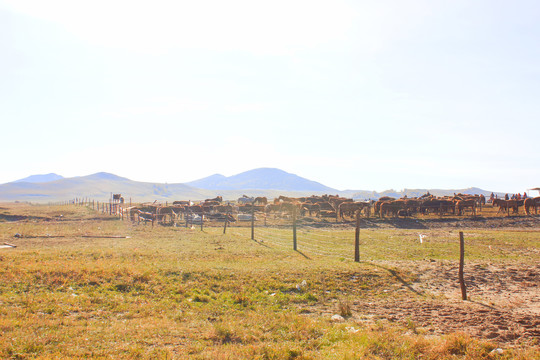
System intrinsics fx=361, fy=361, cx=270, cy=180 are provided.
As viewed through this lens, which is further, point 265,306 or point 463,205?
point 463,205

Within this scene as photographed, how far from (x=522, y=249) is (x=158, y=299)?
1993cm

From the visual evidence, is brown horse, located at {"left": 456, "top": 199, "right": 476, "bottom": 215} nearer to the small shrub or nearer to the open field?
the open field

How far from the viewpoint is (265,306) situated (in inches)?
397

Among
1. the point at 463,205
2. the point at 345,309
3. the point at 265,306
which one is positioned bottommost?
the point at 265,306

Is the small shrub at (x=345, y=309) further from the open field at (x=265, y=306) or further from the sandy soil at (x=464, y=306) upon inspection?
the sandy soil at (x=464, y=306)

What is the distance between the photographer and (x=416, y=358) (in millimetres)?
6762

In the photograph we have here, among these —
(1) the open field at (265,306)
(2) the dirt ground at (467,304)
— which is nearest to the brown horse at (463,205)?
(1) the open field at (265,306)

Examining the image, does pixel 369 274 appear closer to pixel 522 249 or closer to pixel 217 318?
pixel 217 318

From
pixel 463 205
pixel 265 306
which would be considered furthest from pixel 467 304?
pixel 463 205

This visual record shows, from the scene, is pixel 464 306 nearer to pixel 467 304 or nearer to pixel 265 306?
pixel 467 304

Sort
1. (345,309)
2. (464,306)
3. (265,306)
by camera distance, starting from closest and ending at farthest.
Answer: (345,309)
(464,306)
(265,306)

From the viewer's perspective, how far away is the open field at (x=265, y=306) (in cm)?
702

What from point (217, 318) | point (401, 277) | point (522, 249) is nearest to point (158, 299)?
point (217, 318)

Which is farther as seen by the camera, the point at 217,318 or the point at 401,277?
the point at 401,277
